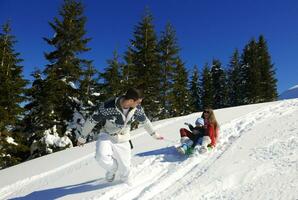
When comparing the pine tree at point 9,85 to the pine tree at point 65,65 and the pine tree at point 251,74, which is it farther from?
the pine tree at point 251,74

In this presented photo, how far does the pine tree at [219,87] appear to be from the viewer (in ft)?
163

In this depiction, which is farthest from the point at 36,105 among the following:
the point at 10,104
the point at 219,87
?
the point at 219,87

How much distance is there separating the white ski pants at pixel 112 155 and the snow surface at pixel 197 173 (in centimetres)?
33

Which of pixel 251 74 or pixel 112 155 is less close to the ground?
pixel 251 74

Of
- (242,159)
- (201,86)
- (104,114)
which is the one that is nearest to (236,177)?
(242,159)

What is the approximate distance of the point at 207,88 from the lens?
48.9m

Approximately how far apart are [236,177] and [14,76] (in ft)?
64.2

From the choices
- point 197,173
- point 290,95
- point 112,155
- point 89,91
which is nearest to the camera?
point 112,155

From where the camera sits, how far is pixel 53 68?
23188mm

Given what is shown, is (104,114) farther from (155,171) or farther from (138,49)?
(138,49)

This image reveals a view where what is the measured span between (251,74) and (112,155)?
4176cm

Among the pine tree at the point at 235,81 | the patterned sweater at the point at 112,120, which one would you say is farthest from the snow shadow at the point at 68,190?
the pine tree at the point at 235,81

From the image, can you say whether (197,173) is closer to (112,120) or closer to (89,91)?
(112,120)

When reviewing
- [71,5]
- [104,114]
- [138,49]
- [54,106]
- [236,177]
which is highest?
[71,5]
